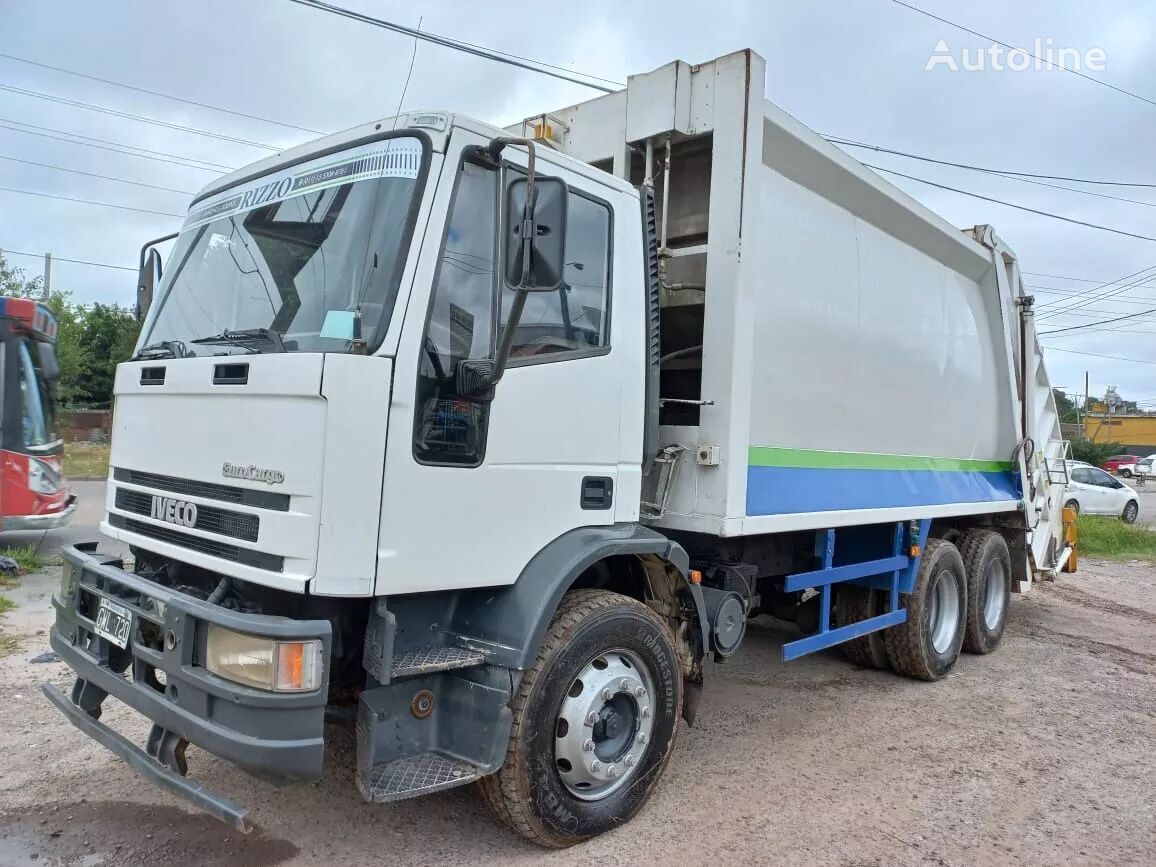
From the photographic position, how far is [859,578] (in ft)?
18.2

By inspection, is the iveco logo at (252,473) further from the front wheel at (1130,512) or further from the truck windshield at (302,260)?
the front wheel at (1130,512)

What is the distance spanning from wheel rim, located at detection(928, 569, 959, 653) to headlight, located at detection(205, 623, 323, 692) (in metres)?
5.03

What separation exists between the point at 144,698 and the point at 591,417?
193 cm

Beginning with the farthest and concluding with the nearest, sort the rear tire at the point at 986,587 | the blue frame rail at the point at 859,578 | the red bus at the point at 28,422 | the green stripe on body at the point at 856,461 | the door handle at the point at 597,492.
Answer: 1. the red bus at the point at 28,422
2. the rear tire at the point at 986,587
3. the blue frame rail at the point at 859,578
4. the green stripe on body at the point at 856,461
5. the door handle at the point at 597,492

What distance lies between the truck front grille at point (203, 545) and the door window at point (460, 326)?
59 centimetres

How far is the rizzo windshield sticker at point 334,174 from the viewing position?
2951 millimetres

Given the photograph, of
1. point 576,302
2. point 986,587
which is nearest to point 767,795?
point 576,302

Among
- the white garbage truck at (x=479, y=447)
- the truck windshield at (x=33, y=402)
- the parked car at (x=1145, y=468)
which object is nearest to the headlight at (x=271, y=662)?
the white garbage truck at (x=479, y=447)

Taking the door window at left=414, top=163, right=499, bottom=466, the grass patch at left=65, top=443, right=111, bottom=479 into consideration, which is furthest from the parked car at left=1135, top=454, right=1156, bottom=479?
the door window at left=414, top=163, right=499, bottom=466

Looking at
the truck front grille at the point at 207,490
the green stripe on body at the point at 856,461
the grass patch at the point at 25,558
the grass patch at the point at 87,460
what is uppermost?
the green stripe on body at the point at 856,461

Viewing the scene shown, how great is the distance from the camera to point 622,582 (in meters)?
3.89

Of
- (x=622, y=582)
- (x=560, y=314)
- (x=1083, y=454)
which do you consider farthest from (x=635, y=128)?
(x=1083, y=454)

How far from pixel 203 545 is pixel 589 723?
5.26 ft

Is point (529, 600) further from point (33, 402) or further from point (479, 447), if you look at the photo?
point (33, 402)
